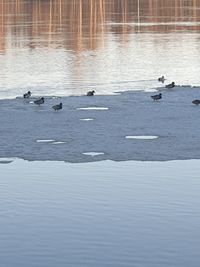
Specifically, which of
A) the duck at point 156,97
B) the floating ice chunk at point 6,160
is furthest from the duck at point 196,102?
the floating ice chunk at point 6,160

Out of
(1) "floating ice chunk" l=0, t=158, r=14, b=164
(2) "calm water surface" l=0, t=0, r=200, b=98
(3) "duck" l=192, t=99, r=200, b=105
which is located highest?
(2) "calm water surface" l=0, t=0, r=200, b=98

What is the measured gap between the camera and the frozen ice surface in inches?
658

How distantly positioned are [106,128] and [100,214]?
7126 mm

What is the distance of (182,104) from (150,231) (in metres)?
12.1

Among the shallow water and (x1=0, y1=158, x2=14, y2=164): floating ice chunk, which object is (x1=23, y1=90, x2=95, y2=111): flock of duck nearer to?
(x1=0, y1=158, x2=14, y2=164): floating ice chunk

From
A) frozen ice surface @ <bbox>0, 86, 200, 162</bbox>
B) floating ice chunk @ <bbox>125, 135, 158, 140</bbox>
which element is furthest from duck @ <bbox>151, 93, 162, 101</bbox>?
floating ice chunk @ <bbox>125, 135, 158, 140</bbox>

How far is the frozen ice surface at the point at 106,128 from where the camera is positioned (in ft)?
54.9

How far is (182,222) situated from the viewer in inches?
475

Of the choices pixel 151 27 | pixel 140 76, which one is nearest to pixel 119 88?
pixel 140 76

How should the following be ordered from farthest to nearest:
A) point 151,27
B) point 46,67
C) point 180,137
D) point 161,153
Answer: point 151,27
point 46,67
point 180,137
point 161,153

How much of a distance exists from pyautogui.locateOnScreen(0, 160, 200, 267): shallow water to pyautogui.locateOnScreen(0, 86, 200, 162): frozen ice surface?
33.0 inches

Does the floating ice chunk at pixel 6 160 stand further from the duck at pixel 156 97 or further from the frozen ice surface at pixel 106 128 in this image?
the duck at pixel 156 97

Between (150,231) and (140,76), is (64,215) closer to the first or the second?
(150,231)

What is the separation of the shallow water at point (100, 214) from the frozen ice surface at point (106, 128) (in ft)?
2.75
